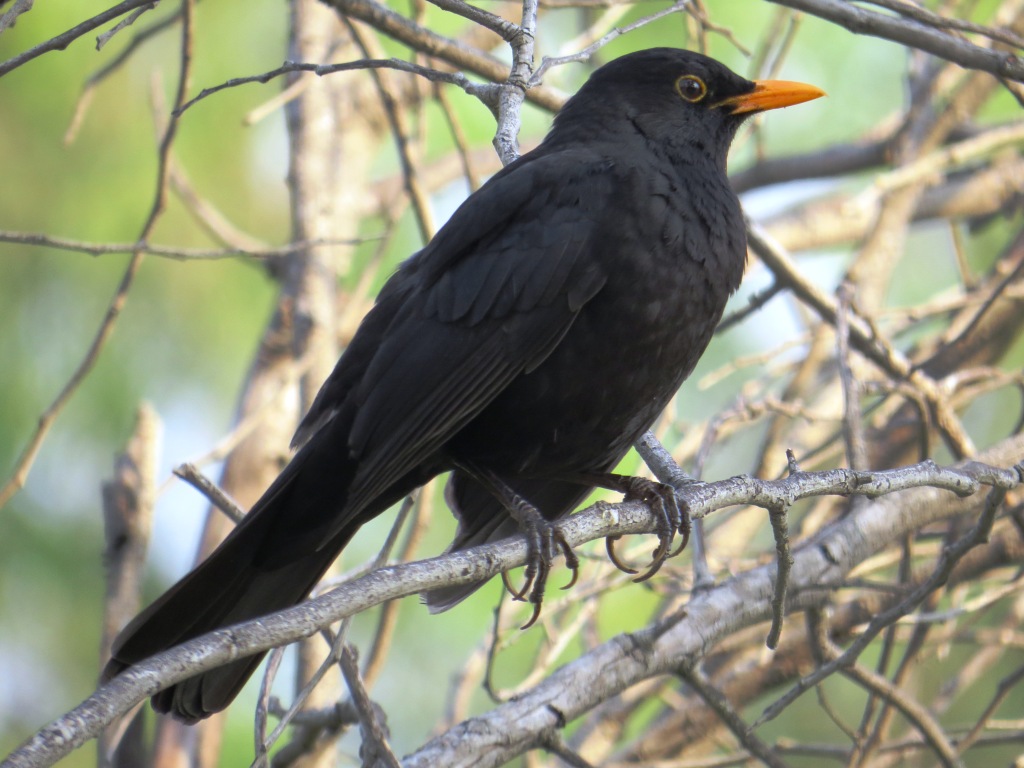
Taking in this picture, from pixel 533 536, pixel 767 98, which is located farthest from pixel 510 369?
pixel 767 98

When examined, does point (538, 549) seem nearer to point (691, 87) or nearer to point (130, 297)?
point (691, 87)

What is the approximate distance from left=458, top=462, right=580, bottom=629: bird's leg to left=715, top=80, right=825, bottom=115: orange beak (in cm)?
171

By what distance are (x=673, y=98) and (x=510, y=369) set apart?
55.0 inches

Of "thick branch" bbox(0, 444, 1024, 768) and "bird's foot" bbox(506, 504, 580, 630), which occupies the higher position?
"bird's foot" bbox(506, 504, 580, 630)

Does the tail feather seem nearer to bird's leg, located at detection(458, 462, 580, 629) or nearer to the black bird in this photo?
the black bird

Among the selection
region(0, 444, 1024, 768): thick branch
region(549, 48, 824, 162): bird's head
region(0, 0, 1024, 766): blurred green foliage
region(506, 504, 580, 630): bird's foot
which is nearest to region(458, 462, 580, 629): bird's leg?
region(506, 504, 580, 630): bird's foot

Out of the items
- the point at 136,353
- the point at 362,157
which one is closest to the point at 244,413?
the point at 362,157

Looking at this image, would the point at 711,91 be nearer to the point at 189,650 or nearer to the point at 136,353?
the point at 189,650

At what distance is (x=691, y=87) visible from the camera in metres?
4.42

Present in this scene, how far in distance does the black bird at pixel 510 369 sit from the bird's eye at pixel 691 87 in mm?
451

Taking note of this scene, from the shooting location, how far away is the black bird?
140 inches

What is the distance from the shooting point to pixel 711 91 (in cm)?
445

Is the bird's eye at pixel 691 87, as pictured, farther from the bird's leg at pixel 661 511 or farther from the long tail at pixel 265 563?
the long tail at pixel 265 563

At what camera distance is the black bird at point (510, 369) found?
3549mm
